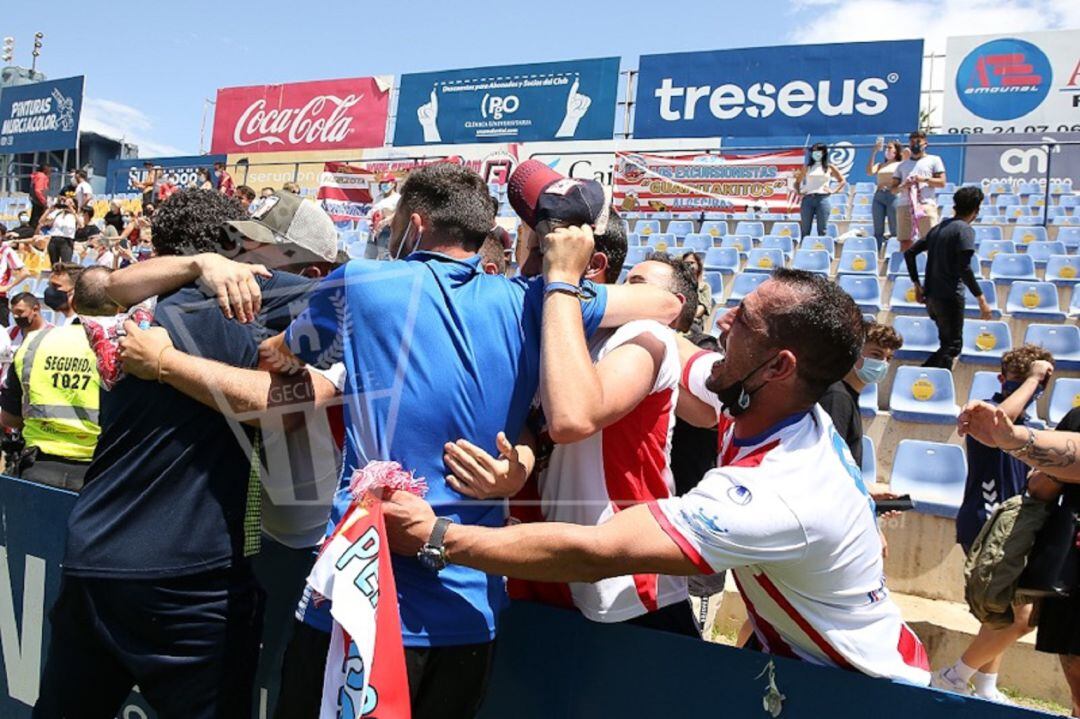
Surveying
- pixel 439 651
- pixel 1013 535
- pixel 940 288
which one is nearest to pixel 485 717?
pixel 439 651

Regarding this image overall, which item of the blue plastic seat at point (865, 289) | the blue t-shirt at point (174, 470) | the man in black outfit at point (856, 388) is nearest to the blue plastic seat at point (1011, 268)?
the blue plastic seat at point (865, 289)

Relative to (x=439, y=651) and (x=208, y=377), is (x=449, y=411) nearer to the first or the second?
(x=439, y=651)

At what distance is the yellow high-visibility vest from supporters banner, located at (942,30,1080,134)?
16.1m

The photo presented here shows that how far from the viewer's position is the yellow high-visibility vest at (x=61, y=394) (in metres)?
3.73

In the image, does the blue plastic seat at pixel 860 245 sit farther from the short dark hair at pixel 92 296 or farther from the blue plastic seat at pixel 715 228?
the short dark hair at pixel 92 296

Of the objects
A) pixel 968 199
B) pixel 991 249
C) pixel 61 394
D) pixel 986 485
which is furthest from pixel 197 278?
pixel 991 249

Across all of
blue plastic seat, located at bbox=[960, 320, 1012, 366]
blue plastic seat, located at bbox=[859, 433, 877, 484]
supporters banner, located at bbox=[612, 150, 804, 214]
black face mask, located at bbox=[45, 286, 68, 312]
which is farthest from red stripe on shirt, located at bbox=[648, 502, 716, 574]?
supporters banner, located at bbox=[612, 150, 804, 214]

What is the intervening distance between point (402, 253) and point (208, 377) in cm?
50

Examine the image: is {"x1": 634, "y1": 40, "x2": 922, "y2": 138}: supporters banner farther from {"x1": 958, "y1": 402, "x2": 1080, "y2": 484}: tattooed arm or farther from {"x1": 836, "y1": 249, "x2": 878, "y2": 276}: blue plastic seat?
{"x1": 958, "y1": 402, "x2": 1080, "y2": 484}: tattooed arm

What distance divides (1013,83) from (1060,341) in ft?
36.9

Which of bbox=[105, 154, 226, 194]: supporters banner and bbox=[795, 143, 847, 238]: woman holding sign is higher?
bbox=[105, 154, 226, 194]: supporters banner

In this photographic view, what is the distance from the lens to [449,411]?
158 cm

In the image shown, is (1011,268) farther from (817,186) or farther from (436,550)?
(436,550)

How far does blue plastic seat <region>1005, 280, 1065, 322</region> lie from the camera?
727 cm
